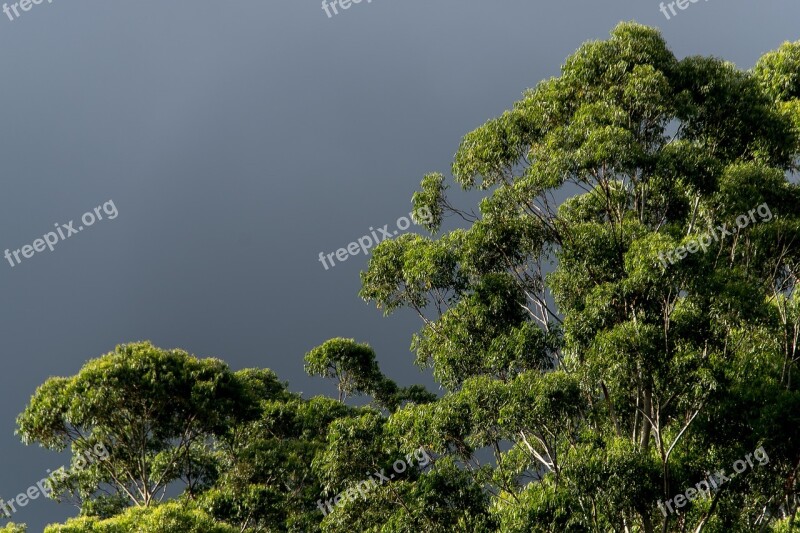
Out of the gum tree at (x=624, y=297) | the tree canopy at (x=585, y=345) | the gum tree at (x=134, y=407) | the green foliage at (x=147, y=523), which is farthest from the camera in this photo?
the gum tree at (x=134, y=407)

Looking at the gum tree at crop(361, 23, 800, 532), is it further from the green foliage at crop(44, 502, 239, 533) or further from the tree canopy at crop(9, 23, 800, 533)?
the green foliage at crop(44, 502, 239, 533)

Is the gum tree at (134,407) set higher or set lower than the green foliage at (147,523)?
higher

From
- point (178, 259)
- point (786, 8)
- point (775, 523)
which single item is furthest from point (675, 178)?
point (786, 8)

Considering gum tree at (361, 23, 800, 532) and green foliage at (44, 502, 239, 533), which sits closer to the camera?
gum tree at (361, 23, 800, 532)

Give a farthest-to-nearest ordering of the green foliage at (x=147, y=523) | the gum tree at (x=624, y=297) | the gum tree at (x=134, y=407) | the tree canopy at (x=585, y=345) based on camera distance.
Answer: the gum tree at (x=134, y=407) < the green foliage at (x=147, y=523) < the tree canopy at (x=585, y=345) < the gum tree at (x=624, y=297)

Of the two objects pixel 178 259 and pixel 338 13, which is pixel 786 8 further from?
pixel 178 259

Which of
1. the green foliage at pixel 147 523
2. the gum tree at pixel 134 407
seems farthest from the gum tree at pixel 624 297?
the gum tree at pixel 134 407

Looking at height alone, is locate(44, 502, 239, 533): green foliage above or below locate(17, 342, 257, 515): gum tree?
below

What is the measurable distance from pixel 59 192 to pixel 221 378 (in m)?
69.1

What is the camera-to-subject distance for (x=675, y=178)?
42.4 feet

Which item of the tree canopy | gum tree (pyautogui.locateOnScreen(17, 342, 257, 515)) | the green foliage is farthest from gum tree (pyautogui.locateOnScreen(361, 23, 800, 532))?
gum tree (pyautogui.locateOnScreen(17, 342, 257, 515))

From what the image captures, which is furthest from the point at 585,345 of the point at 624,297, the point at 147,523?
the point at 147,523

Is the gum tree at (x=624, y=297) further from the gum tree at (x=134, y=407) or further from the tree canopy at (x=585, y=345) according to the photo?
the gum tree at (x=134, y=407)

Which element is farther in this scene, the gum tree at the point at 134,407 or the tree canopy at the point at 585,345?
the gum tree at the point at 134,407
